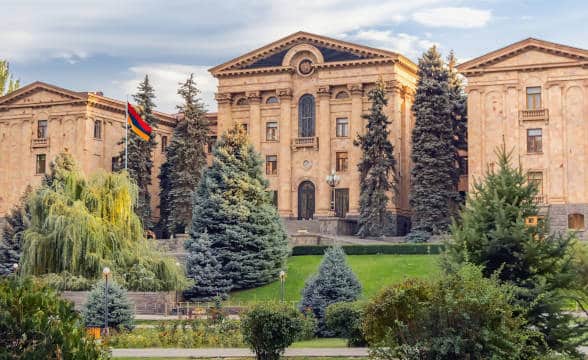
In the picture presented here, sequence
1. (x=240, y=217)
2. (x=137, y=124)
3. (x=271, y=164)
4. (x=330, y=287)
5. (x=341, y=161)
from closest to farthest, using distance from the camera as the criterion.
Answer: (x=330, y=287), (x=240, y=217), (x=137, y=124), (x=341, y=161), (x=271, y=164)

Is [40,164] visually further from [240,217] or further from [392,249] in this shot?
[392,249]

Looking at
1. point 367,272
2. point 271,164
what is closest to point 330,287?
point 367,272

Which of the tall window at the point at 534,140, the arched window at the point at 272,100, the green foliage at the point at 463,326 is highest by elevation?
the arched window at the point at 272,100

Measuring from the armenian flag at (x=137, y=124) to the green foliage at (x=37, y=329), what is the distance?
50.1 m

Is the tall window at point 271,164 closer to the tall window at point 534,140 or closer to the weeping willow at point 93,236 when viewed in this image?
the tall window at point 534,140

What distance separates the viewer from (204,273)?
4956 centimetres

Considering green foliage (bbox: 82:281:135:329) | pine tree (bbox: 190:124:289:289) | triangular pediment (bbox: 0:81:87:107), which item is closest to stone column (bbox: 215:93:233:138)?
triangular pediment (bbox: 0:81:87:107)

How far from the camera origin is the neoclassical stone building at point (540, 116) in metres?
59.1

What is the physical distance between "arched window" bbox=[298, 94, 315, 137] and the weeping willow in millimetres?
25378

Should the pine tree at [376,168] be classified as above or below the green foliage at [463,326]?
above

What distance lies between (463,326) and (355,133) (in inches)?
1950

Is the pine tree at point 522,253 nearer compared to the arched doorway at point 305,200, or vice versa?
the pine tree at point 522,253

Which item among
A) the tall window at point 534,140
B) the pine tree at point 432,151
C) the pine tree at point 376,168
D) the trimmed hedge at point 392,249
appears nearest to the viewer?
the trimmed hedge at point 392,249

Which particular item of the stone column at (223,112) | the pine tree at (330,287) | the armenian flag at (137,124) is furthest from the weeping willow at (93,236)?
the stone column at (223,112)
